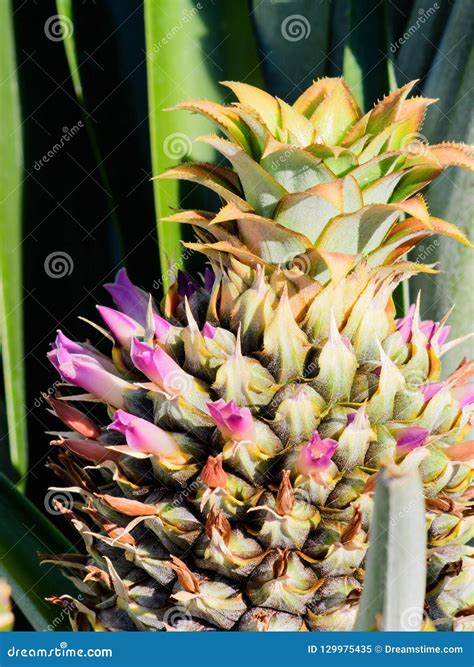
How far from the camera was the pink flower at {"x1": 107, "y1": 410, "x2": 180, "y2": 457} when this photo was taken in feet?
2.95

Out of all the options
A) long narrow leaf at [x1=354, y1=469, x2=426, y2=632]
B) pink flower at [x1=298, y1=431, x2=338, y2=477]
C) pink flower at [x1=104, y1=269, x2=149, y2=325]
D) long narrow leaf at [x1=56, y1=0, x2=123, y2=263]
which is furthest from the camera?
long narrow leaf at [x1=56, y1=0, x2=123, y2=263]

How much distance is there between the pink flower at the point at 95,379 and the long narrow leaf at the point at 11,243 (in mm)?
290

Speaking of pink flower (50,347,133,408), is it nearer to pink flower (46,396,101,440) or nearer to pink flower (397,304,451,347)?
pink flower (46,396,101,440)

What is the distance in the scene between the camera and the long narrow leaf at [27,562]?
3.61ft

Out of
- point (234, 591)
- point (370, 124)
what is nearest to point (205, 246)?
point (370, 124)

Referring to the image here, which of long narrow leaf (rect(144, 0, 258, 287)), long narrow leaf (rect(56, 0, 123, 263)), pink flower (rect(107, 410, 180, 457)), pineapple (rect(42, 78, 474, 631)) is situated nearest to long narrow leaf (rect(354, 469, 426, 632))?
pineapple (rect(42, 78, 474, 631))

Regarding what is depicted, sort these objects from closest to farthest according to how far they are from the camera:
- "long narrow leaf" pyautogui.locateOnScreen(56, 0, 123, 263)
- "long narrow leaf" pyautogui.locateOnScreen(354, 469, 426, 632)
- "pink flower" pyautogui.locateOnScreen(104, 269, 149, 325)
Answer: "long narrow leaf" pyautogui.locateOnScreen(354, 469, 426, 632)
"pink flower" pyautogui.locateOnScreen(104, 269, 149, 325)
"long narrow leaf" pyautogui.locateOnScreen(56, 0, 123, 263)

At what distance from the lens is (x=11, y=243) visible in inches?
50.3

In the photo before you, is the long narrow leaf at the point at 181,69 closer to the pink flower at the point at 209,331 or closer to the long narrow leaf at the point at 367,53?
the long narrow leaf at the point at 367,53

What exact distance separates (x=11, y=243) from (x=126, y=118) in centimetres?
30

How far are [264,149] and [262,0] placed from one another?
1.95 feet

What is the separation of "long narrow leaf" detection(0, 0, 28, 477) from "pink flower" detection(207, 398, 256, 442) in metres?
0.52
